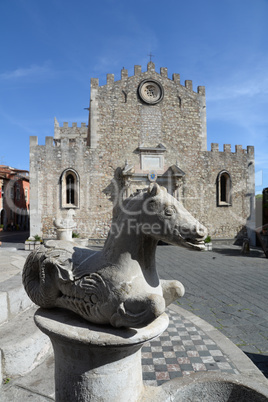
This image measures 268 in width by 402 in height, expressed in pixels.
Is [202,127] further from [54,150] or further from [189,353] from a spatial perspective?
[189,353]

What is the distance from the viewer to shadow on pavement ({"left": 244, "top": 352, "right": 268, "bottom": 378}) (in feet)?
9.61

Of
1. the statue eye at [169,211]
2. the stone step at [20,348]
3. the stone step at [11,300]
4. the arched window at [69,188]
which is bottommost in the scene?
the stone step at [20,348]

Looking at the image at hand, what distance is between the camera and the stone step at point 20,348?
7.72 feet

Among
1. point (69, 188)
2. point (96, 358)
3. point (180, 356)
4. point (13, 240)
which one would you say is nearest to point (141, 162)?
point (69, 188)

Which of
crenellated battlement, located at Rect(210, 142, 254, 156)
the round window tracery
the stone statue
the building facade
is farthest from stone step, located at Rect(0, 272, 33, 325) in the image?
the building facade

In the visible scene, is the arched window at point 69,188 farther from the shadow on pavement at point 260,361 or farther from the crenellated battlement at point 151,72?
the shadow on pavement at point 260,361

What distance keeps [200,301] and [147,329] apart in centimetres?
404

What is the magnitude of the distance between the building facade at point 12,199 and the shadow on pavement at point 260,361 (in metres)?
26.5

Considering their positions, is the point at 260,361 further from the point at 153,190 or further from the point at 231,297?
the point at 153,190

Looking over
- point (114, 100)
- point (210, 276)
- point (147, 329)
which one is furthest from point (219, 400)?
point (114, 100)

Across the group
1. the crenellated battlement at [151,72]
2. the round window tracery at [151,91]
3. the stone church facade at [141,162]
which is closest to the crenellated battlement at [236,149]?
the stone church facade at [141,162]

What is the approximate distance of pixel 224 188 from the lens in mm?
16562

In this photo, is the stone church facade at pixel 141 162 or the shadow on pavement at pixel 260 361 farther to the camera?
the stone church facade at pixel 141 162

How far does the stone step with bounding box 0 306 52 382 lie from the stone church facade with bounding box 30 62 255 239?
11108 mm
